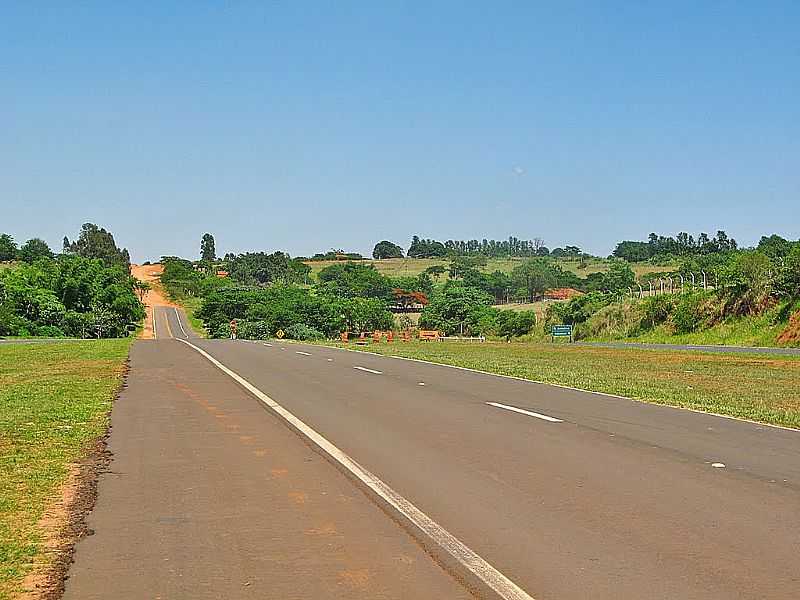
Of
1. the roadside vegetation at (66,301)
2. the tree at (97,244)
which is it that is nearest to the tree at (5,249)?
the tree at (97,244)

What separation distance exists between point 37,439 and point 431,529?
750cm

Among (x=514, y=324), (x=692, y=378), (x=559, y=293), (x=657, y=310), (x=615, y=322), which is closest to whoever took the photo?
(x=692, y=378)

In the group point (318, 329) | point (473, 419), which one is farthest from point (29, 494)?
point (318, 329)

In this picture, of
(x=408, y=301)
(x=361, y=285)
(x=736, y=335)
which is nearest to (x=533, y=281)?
(x=408, y=301)

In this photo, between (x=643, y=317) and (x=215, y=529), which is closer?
(x=215, y=529)

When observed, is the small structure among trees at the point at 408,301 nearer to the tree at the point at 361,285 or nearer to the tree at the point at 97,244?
the tree at the point at 361,285

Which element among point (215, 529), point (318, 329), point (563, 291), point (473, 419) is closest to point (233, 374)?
point (473, 419)

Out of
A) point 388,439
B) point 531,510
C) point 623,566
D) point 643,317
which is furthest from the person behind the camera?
point 643,317

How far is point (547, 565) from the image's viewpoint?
6.71 meters

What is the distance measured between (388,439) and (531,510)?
184 inches

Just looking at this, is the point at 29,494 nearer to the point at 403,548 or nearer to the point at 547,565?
the point at 403,548

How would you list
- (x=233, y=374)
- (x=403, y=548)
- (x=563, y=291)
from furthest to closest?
(x=563, y=291)
(x=233, y=374)
(x=403, y=548)

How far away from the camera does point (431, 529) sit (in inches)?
305

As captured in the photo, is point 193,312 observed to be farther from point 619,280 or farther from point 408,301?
point 619,280
